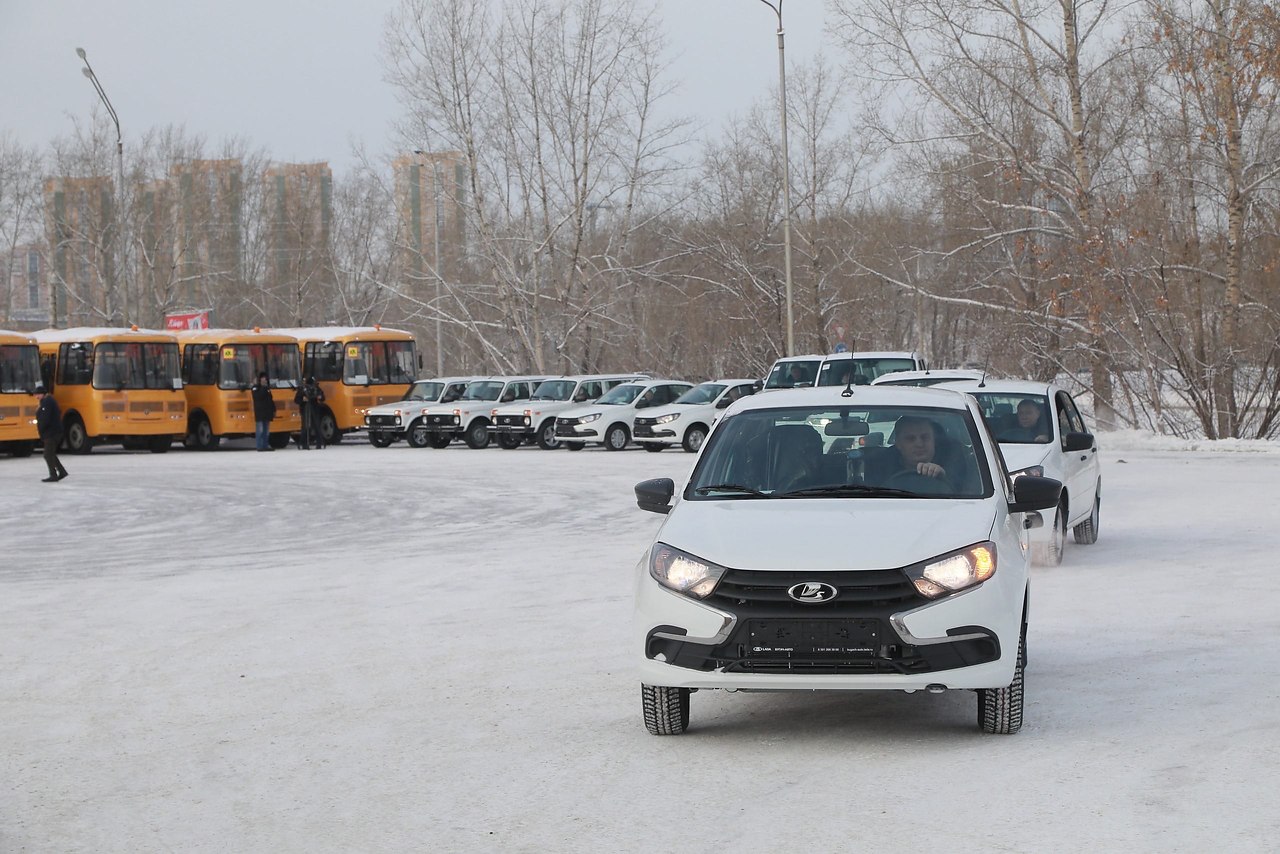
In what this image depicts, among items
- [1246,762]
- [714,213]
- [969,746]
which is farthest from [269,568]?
[714,213]

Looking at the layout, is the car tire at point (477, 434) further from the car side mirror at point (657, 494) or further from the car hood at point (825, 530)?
the car hood at point (825, 530)

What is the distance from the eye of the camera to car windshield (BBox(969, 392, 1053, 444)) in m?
14.4

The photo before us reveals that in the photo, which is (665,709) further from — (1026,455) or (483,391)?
(483,391)

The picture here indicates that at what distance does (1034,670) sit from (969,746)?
2016mm

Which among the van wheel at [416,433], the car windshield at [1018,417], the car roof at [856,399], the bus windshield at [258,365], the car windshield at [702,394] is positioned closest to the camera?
the car roof at [856,399]

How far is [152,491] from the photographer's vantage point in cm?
2512

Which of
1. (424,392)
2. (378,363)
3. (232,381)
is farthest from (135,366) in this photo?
(424,392)

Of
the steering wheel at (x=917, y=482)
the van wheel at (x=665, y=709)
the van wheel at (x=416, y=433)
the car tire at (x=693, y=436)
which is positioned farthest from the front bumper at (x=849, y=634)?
the van wheel at (x=416, y=433)

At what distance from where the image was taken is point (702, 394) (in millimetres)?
37344

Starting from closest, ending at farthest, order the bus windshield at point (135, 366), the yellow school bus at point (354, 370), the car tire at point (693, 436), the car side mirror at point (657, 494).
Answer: the car side mirror at point (657, 494)
the car tire at point (693, 436)
the bus windshield at point (135, 366)
the yellow school bus at point (354, 370)

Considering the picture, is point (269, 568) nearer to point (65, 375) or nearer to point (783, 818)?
point (783, 818)

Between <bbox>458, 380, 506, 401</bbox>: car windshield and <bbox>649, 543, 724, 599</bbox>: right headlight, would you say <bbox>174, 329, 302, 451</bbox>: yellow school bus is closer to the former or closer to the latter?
<bbox>458, 380, 506, 401</bbox>: car windshield

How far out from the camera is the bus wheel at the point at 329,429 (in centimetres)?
4419

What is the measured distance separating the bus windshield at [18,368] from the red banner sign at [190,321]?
12776 mm
